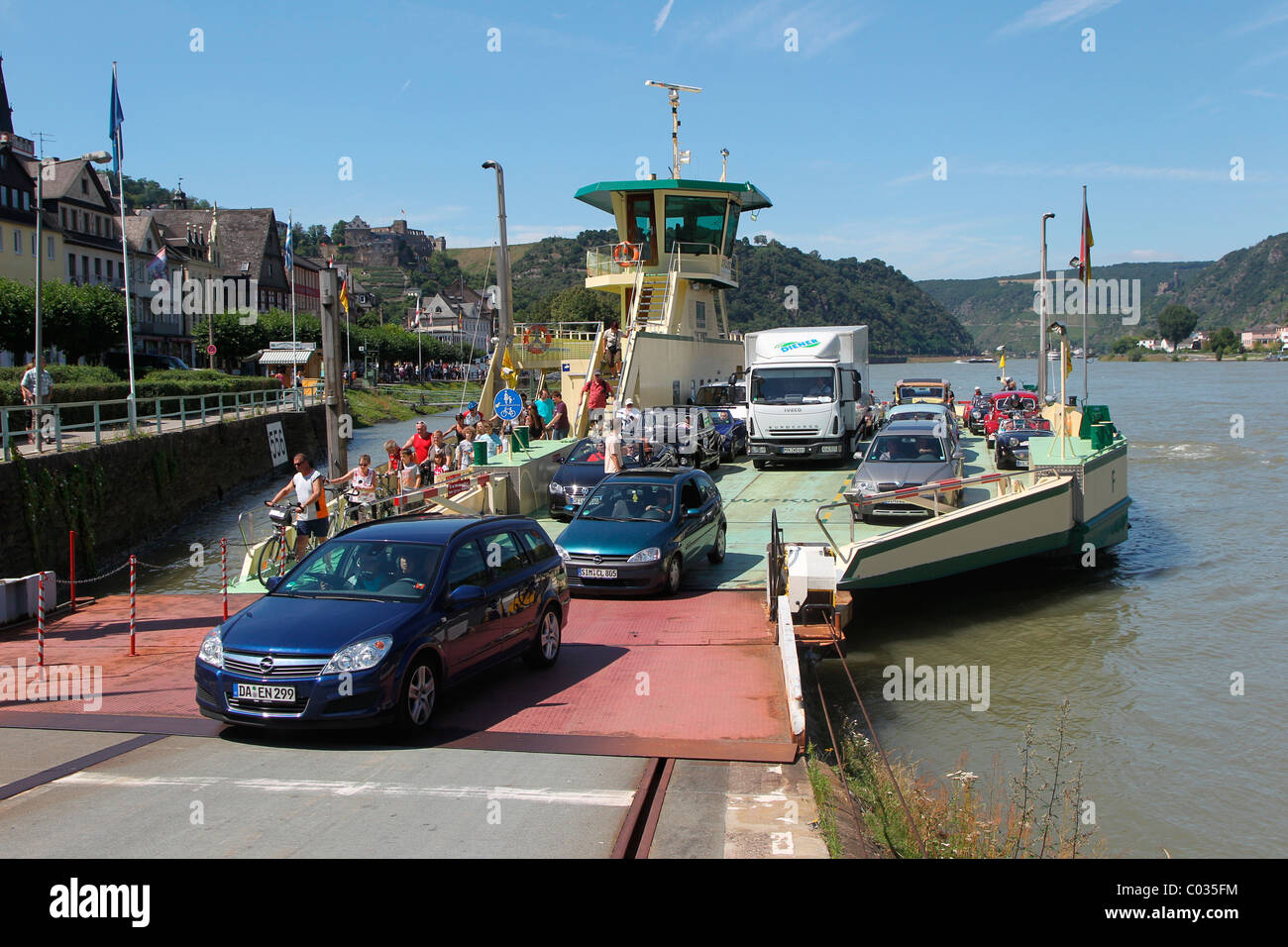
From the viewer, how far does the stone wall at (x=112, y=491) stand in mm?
21062

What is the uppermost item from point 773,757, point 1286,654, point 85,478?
point 85,478

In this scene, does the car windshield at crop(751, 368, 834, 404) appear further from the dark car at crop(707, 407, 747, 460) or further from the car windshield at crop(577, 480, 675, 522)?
the car windshield at crop(577, 480, 675, 522)

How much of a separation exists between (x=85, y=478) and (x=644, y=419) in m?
12.5

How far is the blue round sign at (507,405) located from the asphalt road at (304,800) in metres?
12.3

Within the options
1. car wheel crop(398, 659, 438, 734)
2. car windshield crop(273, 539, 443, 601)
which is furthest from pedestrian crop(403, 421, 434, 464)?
car wheel crop(398, 659, 438, 734)

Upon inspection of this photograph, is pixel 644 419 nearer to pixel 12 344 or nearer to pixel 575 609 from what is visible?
pixel 575 609

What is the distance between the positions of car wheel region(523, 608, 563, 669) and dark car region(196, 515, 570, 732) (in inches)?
0.8

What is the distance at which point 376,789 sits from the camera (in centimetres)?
689

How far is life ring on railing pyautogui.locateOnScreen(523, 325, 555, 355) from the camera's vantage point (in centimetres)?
3114

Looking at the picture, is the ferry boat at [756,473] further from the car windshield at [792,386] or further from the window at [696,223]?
the car windshield at [792,386]

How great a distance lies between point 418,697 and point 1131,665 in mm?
10257
